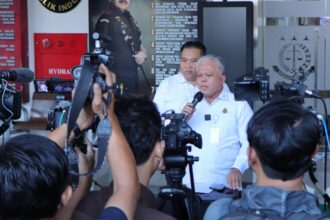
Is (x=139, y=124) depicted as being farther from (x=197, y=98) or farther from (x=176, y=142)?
(x=197, y=98)

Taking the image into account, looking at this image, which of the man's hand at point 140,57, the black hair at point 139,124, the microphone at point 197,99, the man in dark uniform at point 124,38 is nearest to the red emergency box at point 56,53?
the man in dark uniform at point 124,38

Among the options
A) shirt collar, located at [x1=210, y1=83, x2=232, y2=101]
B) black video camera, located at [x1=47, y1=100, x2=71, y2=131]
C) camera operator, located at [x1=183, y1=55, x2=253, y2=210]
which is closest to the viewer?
black video camera, located at [x1=47, y1=100, x2=71, y2=131]

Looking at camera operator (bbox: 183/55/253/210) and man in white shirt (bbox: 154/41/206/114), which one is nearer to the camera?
camera operator (bbox: 183/55/253/210)

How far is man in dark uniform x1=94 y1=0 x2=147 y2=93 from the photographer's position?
201 inches

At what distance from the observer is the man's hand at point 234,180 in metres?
2.71

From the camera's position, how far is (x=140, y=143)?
1.57 metres

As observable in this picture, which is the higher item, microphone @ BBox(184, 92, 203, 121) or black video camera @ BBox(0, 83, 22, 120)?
black video camera @ BBox(0, 83, 22, 120)

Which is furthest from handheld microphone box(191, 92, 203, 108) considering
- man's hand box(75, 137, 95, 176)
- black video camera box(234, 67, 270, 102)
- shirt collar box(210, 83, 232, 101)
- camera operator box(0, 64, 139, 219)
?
camera operator box(0, 64, 139, 219)

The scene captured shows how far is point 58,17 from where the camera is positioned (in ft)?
17.2

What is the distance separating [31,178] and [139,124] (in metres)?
0.58

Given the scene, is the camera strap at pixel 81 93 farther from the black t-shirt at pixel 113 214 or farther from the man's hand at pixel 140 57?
the man's hand at pixel 140 57

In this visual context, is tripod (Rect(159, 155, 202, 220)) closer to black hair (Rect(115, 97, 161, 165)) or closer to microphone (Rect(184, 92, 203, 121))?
black hair (Rect(115, 97, 161, 165))

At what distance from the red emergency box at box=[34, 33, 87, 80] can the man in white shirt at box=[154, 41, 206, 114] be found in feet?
5.84

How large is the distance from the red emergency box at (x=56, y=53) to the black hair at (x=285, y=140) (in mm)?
4079
